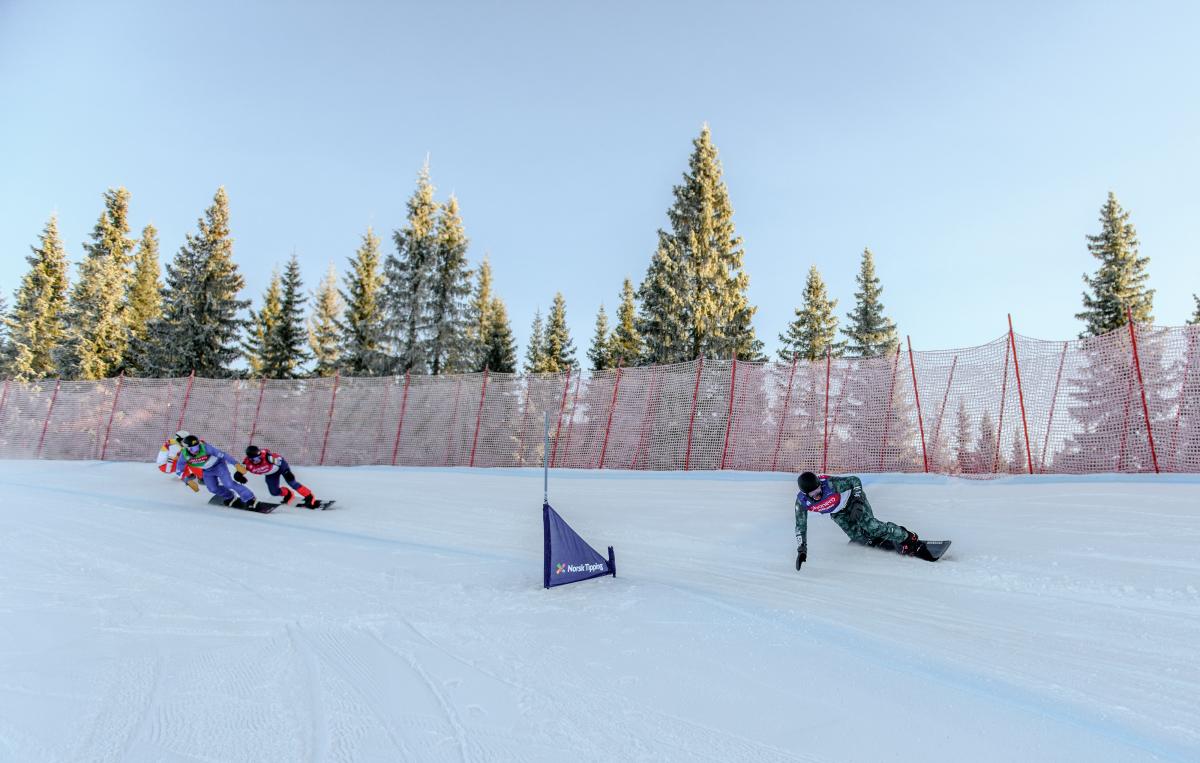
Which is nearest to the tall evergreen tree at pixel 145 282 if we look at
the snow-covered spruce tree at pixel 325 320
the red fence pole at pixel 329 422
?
the snow-covered spruce tree at pixel 325 320

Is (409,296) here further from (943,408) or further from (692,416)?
(943,408)

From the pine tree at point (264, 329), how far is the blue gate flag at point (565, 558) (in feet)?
102

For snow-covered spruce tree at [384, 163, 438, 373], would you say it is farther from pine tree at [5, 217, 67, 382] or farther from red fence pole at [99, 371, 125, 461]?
pine tree at [5, 217, 67, 382]

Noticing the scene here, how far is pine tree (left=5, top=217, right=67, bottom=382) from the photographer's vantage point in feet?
116

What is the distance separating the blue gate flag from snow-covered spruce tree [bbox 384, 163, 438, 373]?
25.2 metres

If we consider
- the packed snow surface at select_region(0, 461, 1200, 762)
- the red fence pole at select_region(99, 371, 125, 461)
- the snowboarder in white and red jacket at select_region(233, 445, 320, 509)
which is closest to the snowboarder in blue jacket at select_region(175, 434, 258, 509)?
the snowboarder in white and red jacket at select_region(233, 445, 320, 509)

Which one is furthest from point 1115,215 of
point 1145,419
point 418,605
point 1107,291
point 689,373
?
point 418,605

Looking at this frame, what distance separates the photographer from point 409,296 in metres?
29.5

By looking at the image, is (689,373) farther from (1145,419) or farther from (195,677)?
(195,677)

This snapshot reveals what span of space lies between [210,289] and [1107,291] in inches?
1538

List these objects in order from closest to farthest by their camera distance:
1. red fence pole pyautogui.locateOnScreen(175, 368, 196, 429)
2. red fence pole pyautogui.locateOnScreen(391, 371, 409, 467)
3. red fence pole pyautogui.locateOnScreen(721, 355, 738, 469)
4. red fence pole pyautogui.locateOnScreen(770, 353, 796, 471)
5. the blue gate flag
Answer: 1. the blue gate flag
2. red fence pole pyautogui.locateOnScreen(770, 353, 796, 471)
3. red fence pole pyautogui.locateOnScreen(721, 355, 738, 469)
4. red fence pole pyautogui.locateOnScreen(391, 371, 409, 467)
5. red fence pole pyautogui.locateOnScreen(175, 368, 196, 429)

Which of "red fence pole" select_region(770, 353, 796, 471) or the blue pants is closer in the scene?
the blue pants

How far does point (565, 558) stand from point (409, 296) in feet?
87.6

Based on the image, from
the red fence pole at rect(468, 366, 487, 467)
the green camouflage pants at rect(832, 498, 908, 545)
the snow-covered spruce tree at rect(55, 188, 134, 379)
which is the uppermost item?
the snow-covered spruce tree at rect(55, 188, 134, 379)
